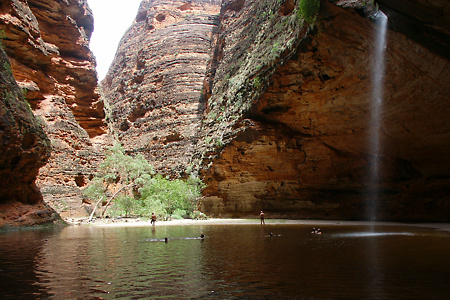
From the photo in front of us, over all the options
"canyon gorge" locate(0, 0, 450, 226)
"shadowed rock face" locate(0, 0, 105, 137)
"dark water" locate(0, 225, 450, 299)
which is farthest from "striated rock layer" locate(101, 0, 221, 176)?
"dark water" locate(0, 225, 450, 299)

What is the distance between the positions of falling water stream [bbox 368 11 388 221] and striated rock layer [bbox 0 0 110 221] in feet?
74.8

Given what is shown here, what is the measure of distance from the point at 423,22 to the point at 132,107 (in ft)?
137

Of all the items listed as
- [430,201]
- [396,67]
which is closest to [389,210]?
[430,201]

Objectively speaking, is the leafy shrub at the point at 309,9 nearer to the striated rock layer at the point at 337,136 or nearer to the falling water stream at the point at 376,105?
the striated rock layer at the point at 337,136

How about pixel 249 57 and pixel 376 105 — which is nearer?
pixel 376 105

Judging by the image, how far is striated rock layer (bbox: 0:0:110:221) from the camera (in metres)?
25.2

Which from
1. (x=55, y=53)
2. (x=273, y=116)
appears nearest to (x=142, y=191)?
(x=273, y=116)

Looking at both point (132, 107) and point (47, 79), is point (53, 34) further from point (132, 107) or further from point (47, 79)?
point (132, 107)

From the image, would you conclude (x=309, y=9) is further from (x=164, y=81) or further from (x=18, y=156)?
(x=164, y=81)

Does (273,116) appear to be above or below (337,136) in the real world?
above

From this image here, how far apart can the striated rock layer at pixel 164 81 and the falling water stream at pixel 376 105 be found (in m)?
20.4

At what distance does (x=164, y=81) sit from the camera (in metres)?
45.4

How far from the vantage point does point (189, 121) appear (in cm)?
4112

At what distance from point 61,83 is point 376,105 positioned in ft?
93.3
